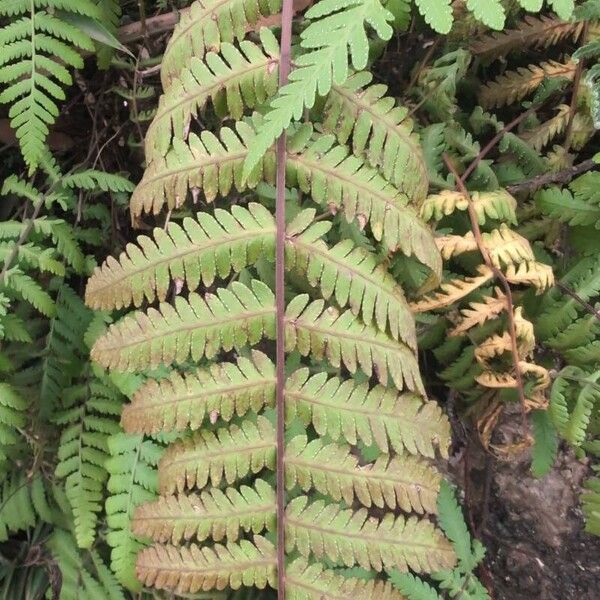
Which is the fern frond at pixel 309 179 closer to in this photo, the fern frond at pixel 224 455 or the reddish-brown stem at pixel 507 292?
the reddish-brown stem at pixel 507 292

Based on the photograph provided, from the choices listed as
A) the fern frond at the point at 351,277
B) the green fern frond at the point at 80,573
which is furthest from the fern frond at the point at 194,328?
the green fern frond at the point at 80,573

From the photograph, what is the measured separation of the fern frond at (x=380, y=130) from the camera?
132 cm

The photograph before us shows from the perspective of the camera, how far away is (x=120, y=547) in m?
1.77

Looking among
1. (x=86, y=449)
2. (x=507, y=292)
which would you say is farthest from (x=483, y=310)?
(x=86, y=449)

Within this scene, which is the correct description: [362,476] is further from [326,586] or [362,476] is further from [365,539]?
[326,586]

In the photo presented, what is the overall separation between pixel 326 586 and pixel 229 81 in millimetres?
1032

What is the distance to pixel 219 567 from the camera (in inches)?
54.2

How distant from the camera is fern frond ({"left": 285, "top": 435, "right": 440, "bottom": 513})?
1.32 meters

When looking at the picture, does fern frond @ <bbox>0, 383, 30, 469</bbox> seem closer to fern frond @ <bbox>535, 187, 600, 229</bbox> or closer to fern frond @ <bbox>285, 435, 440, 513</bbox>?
fern frond @ <bbox>285, 435, 440, 513</bbox>

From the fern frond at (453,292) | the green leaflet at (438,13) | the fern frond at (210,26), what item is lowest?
the fern frond at (453,292)

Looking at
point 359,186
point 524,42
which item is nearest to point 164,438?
point 359,186

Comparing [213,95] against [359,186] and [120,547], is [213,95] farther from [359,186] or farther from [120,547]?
[120,547]

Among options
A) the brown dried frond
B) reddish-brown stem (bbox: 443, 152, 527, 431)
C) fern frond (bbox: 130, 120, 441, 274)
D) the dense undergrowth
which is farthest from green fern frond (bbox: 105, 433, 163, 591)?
the brown dried frond

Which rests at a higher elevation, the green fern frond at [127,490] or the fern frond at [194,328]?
the fern frond at [194,328]
